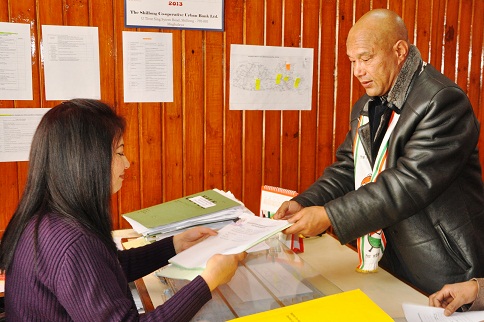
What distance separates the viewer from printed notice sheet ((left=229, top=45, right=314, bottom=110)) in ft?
8.77

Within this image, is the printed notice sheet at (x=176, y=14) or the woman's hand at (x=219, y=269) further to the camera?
the printed notice sheet at (x=176, y=14)

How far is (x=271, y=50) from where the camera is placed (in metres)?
2.72

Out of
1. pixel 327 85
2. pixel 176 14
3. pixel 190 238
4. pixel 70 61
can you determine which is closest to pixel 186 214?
pixel 190 238

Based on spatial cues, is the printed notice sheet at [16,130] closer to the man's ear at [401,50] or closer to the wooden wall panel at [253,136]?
the wooden wall panel at [253,136]

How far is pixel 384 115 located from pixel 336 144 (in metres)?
1.15

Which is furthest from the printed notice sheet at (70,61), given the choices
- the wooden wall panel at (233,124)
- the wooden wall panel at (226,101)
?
the wooden wall panel at (233,124)

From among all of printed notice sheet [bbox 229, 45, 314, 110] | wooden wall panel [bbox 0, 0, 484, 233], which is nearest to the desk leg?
wooden wall panel [bbox 0, 0, 484, 233]

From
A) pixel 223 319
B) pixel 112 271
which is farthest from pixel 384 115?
pixel 112 271

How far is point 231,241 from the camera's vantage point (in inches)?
54.9

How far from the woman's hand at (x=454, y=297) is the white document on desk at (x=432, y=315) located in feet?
0.06

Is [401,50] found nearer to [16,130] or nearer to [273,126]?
[273,126]

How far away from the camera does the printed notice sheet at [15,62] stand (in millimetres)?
2254

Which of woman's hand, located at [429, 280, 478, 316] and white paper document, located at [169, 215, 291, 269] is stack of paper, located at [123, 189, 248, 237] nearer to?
white paper document, located at [169, 215, 291, 269]

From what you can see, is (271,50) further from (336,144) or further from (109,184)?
(109,184)
